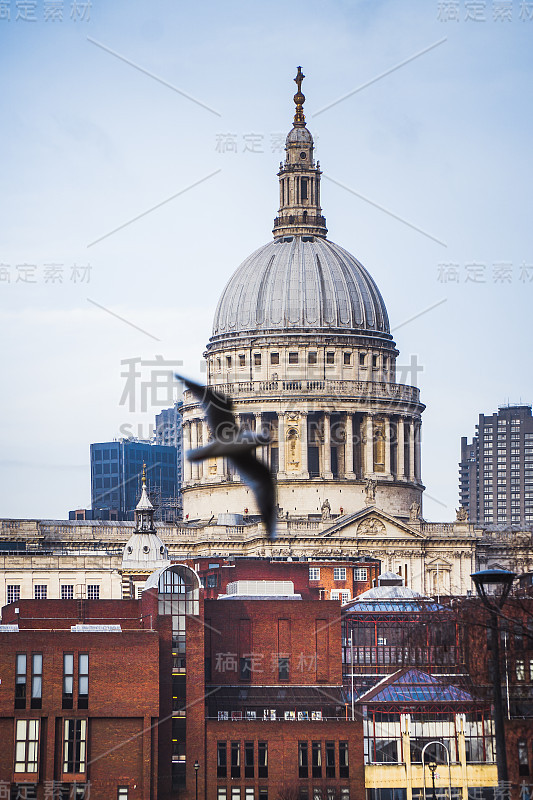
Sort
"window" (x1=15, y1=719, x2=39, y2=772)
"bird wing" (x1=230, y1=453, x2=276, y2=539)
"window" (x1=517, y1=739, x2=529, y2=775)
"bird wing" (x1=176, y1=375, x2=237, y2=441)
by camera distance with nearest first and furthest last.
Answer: "bird wing" (x1=230, y1=453, x2=276, y2=539) < "bird wing" (x1=176, y1=375, x2=237, y2=441) < "window" (x1=517, y1=739, x2=529, y2=775) < "window" (x1=15, y1=719, x2=39, y2=772)

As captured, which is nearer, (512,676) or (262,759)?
(262,759)

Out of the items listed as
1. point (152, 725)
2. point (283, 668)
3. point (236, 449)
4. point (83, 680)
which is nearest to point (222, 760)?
point (152, 725)

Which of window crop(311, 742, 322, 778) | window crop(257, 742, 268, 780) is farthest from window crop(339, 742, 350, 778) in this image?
window crop(257, 742, 268, 780)

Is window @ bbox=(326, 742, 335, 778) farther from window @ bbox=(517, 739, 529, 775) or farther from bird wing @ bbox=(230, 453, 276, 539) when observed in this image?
bird wing @ bbox=(230, 453, 276, 539)

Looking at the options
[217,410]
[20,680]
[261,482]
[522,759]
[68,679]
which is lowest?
[261,482]

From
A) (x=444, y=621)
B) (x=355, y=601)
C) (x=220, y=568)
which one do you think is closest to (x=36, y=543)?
(x=220, y=568)

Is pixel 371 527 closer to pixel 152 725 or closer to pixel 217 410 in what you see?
pixel 152 725
